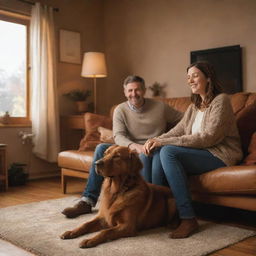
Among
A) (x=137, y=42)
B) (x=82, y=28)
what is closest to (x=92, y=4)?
(x=82, y=28)

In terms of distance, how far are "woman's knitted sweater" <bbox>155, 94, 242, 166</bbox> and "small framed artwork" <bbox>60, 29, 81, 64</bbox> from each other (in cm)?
275

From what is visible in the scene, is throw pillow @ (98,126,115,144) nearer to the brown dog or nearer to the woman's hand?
the woman's hand

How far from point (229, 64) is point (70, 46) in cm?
205

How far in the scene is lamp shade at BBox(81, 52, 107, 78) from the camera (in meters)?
4.45

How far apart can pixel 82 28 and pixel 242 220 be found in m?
3.42

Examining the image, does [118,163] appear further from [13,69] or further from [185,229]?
[13,69]

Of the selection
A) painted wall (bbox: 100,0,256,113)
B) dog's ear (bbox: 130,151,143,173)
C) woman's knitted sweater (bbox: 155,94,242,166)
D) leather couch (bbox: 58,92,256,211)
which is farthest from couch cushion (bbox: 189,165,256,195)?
painted wall (bbox: 100,0,256,113)

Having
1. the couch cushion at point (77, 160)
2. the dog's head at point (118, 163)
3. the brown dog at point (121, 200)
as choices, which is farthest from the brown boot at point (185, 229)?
the couch cushion at point (77, 160)

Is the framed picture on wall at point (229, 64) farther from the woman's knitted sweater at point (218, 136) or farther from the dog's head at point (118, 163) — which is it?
the dog's head at point (118, 163)

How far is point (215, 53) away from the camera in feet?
13.0

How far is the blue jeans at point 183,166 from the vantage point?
2.13 meters

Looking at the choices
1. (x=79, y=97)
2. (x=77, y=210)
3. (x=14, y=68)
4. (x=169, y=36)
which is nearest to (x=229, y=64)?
(x=169, y=36)

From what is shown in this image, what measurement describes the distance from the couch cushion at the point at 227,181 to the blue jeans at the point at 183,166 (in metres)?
0.06

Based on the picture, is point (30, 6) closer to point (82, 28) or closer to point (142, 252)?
point (82, 28)
